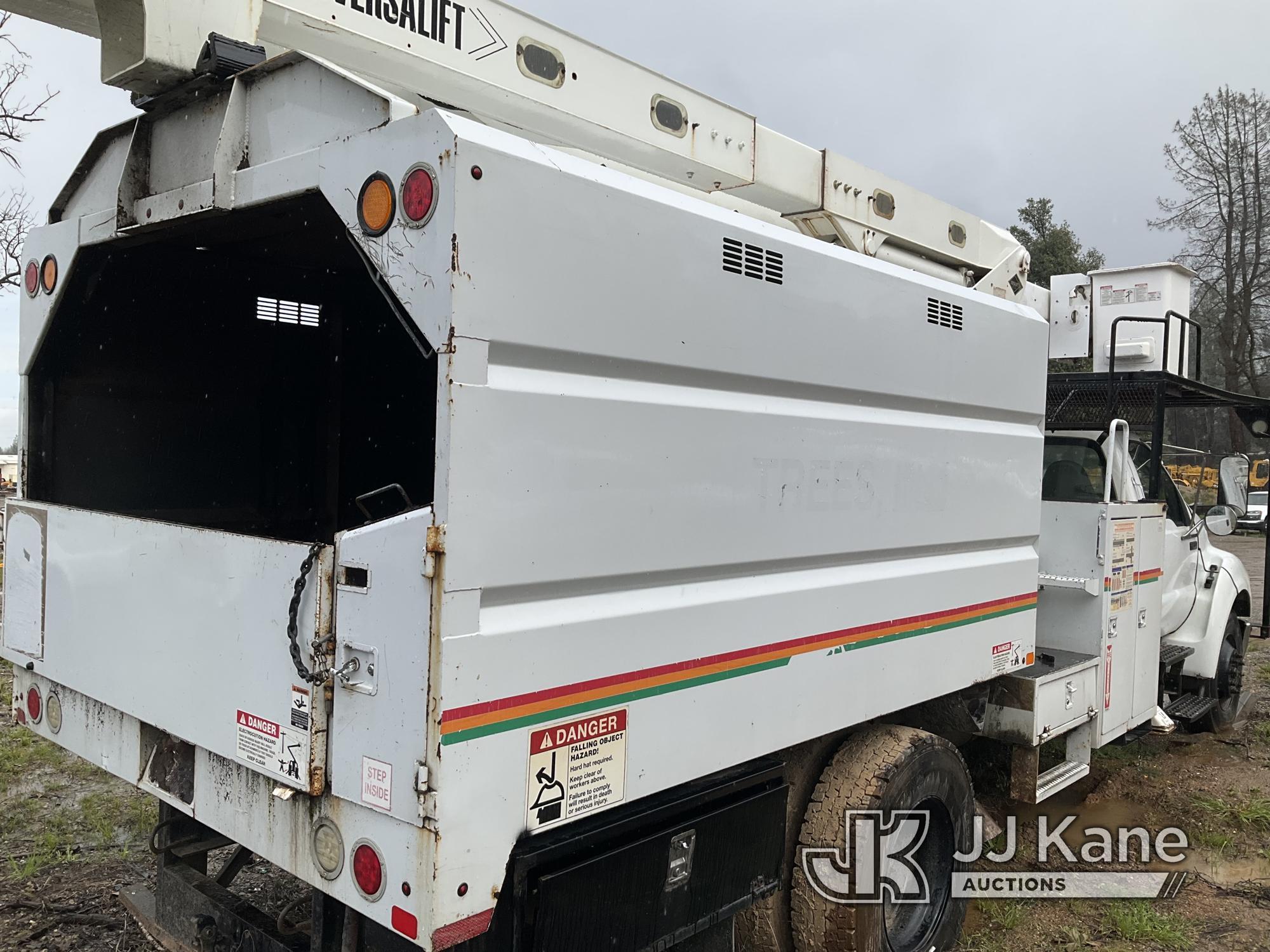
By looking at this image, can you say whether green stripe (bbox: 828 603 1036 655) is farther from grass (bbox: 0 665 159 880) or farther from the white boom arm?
grass (bbox: 0 665 159 880)

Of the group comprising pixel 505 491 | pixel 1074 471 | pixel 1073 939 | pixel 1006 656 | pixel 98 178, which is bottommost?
pixel 1073 939

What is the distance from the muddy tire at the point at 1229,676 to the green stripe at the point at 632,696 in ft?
13.9

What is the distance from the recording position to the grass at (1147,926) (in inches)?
153

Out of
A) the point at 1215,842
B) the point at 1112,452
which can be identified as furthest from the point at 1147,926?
the point at 1112,452

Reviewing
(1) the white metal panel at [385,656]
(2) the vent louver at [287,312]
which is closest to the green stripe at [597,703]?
(1) the white metal panel at [385,656]

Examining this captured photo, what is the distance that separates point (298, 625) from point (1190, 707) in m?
5.69

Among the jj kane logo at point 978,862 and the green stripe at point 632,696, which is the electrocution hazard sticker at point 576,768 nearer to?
the green stripe at point 632,696

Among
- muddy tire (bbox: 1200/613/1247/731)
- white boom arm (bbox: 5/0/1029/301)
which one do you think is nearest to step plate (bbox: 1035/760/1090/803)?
white boom arm (bbox: 5/0/1029/301)

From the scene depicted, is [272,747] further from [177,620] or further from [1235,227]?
[1235,227]

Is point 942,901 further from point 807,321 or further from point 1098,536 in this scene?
point 807,321

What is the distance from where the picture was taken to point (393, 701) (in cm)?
197

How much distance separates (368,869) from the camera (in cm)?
204

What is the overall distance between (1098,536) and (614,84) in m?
3.04

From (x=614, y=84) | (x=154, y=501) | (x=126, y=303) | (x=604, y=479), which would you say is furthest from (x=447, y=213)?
(x=154, y=501)
